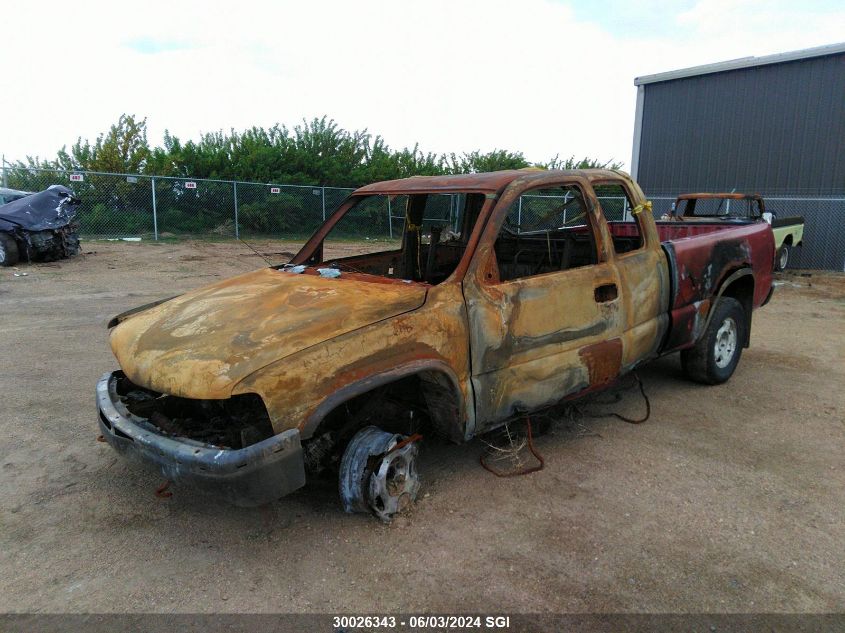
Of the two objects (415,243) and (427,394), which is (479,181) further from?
(427,394)

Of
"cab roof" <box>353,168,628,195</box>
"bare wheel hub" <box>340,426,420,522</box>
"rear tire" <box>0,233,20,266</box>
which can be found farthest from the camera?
"rear tire" <box>0,233,20,266</box>

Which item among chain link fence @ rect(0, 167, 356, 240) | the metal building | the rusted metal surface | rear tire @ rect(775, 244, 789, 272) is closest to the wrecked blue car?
chain link fence @ rect(0, 167, 356, 240)

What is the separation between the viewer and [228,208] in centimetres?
1983

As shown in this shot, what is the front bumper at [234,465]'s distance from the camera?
2576 mm

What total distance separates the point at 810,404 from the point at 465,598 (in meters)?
3.80

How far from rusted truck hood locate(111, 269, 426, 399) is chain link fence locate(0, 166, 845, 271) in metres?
8.44

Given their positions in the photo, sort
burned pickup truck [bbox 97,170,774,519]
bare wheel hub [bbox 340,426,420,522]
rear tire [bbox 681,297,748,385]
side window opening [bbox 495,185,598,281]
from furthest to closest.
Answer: rear tire [bbox 681,297,748,385]
side window opening [bbox 495,185,598,281]
bare wheel hub [bbox 340,426,420,522]
burned pickup truck [bbox 97,170,774,519]

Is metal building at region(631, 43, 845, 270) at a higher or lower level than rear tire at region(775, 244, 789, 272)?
higher

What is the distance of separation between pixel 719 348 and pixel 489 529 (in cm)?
321

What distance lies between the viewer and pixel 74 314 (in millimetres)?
8383

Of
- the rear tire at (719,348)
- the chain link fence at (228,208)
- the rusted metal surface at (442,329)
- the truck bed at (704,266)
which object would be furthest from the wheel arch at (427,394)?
the chain link fence at (228,208)

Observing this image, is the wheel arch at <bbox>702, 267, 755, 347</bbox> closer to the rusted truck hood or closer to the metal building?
the rusted truck hood

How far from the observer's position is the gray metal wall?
1542 centimetres

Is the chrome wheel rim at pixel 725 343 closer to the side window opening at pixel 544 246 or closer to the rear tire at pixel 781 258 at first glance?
the side window opening at pixel 544 246
